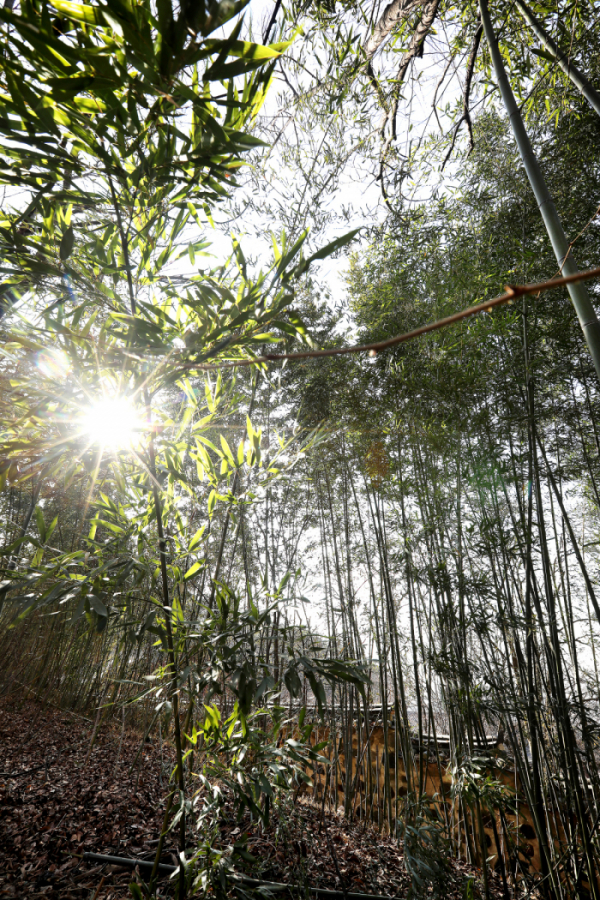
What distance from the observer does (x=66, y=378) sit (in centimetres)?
120

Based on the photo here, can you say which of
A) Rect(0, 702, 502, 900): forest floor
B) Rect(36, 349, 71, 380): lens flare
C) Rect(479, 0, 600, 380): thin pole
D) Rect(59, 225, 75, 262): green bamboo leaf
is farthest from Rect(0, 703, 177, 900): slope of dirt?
Rect(479, 0, 600, 380): thin pole

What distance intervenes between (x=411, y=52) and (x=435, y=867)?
3.52 meters

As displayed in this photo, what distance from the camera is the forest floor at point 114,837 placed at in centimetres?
175

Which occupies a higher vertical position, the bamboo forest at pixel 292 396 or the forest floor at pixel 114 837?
the bamboo forest at pixel 292 396

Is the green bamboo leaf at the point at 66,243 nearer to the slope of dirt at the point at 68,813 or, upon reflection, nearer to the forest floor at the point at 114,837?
the forest floor at the point at 114,837

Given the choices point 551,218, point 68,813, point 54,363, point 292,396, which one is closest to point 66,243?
point 54,363

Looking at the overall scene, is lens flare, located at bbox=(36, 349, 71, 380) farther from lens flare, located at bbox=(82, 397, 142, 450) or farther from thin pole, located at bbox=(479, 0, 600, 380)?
thin pole, located at bbox=(479, 0, 600, 380)

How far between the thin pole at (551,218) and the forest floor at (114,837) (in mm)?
1739

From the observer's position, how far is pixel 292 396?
15.5ft

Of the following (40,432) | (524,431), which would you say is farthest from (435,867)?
(524,431)

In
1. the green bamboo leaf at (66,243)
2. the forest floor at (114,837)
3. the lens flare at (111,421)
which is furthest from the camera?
the forest floor at (114,837)

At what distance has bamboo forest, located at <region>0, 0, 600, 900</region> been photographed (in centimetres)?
101

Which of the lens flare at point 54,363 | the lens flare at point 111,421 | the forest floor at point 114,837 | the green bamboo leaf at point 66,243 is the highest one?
the green bamboo leaf at point 66,243

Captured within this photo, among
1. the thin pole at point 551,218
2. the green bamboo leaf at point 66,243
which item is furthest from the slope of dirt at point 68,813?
the thin pole at point 551,218
